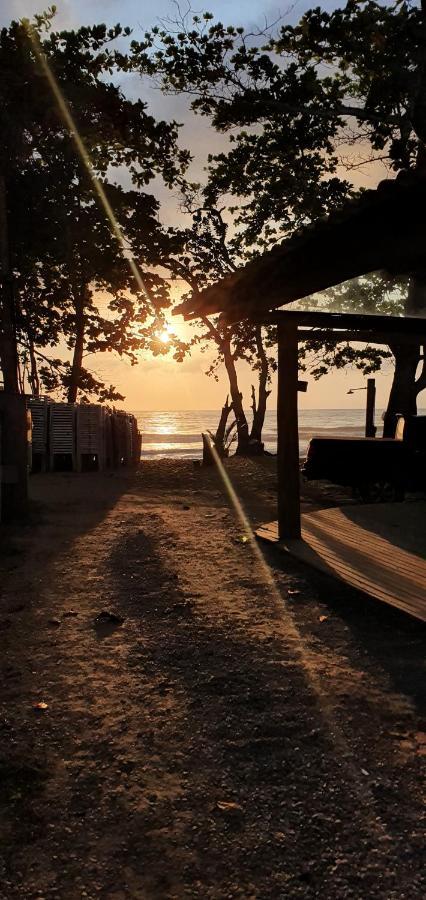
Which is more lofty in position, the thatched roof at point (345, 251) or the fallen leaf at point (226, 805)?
the thatched roof at point (345, 251)

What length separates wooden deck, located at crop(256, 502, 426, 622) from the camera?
6000mm

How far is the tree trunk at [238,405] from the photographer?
88.8ft

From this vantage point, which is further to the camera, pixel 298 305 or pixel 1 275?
pixel 1 275

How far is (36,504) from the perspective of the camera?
11531 millimetres

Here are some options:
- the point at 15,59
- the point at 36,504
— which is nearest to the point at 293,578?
the point at 36,504

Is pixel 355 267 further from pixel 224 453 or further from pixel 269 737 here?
pixel 224 453

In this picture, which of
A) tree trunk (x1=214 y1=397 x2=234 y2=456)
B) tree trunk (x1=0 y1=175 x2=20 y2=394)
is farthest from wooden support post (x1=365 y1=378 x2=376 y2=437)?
tree trunk (x1=0 y1=175 x2=20 y2=394)

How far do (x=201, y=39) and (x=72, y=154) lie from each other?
18.3ft

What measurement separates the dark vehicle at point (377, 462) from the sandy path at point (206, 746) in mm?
6663

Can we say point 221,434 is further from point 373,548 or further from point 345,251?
point 345,251

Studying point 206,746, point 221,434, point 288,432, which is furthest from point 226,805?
point 221,434

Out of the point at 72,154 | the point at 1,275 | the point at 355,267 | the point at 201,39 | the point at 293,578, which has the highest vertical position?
the point at 201,39

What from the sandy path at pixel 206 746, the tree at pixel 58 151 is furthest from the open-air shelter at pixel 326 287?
the tree at pixel 58 151

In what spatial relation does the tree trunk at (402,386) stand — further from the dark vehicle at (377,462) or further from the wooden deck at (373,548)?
the wooden deck at (373,548)
